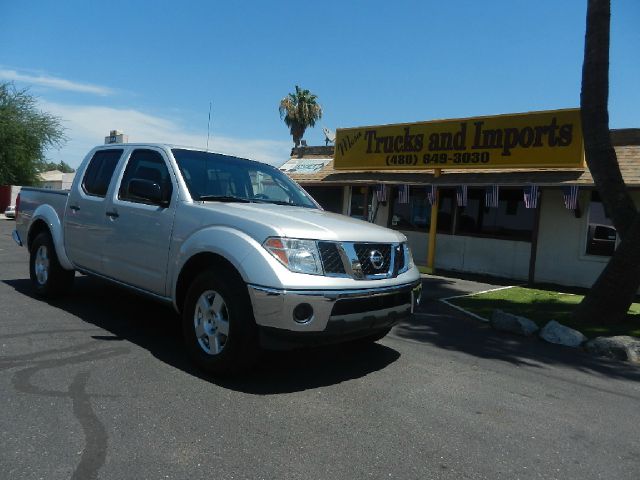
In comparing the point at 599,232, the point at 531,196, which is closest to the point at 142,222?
the point at 531,196

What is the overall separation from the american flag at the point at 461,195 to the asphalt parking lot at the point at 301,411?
7.85 m

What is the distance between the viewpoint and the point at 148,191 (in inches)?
181

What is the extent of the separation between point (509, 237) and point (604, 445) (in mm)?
10546

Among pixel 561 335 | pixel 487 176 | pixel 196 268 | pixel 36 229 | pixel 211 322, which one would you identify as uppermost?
pixel 487 176

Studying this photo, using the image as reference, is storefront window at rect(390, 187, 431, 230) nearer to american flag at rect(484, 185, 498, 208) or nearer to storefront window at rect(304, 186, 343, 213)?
storefront window at rect(304, 186, 343, 213)

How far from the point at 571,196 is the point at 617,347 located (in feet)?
20.5

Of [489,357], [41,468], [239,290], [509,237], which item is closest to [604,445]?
[489,357]

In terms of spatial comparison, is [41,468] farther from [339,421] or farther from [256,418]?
[339,421]

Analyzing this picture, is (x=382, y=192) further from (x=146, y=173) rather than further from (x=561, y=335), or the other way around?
(x=146, y=173)

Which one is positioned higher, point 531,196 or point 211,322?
point 531,196

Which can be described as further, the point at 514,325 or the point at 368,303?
the point at 514,325

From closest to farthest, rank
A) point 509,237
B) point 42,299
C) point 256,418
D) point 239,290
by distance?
point 256,418 < point 239,290 < point 42,299 < point 509,237

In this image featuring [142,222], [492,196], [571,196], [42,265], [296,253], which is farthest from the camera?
[492,196]

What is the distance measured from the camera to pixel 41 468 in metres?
2.72
